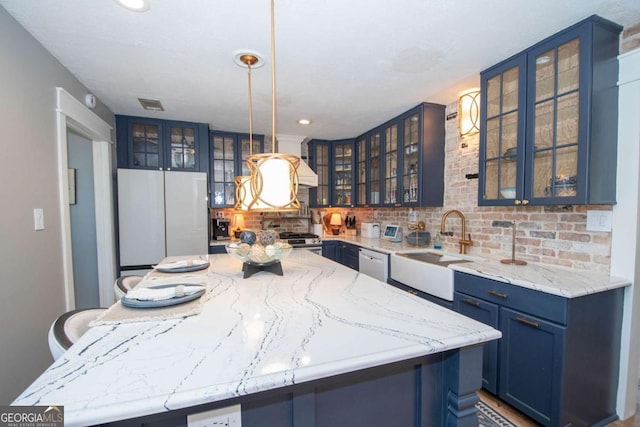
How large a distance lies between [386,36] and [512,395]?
7.86 feet

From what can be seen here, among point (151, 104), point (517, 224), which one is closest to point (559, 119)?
point (517, 224)

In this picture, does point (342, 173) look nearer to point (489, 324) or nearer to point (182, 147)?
point (182, 147)

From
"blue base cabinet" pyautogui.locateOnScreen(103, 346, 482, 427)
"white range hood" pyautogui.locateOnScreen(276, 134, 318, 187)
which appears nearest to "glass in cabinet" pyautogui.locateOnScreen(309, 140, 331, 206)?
"white range hood" pyautogui.locateOnScreen(276, 134, 318, 187)

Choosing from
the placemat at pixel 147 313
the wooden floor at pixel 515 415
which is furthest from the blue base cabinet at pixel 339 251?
the placemat at pixel 147 313

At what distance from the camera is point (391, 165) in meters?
3.40

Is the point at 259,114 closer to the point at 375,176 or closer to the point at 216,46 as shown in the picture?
the point at 216,46

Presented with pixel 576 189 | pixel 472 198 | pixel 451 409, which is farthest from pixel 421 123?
pixel 451 409

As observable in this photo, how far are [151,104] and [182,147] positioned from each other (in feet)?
2.19

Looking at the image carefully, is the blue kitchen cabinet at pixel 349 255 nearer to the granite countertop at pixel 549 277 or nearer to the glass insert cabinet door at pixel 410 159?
the glass insert cabinet door at pixel 410 159

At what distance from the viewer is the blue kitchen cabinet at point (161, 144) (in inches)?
126

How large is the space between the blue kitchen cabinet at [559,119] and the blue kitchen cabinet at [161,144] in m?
3.18

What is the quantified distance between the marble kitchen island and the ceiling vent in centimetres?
248

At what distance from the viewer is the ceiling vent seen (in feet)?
8.94

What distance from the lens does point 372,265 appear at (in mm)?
3123
